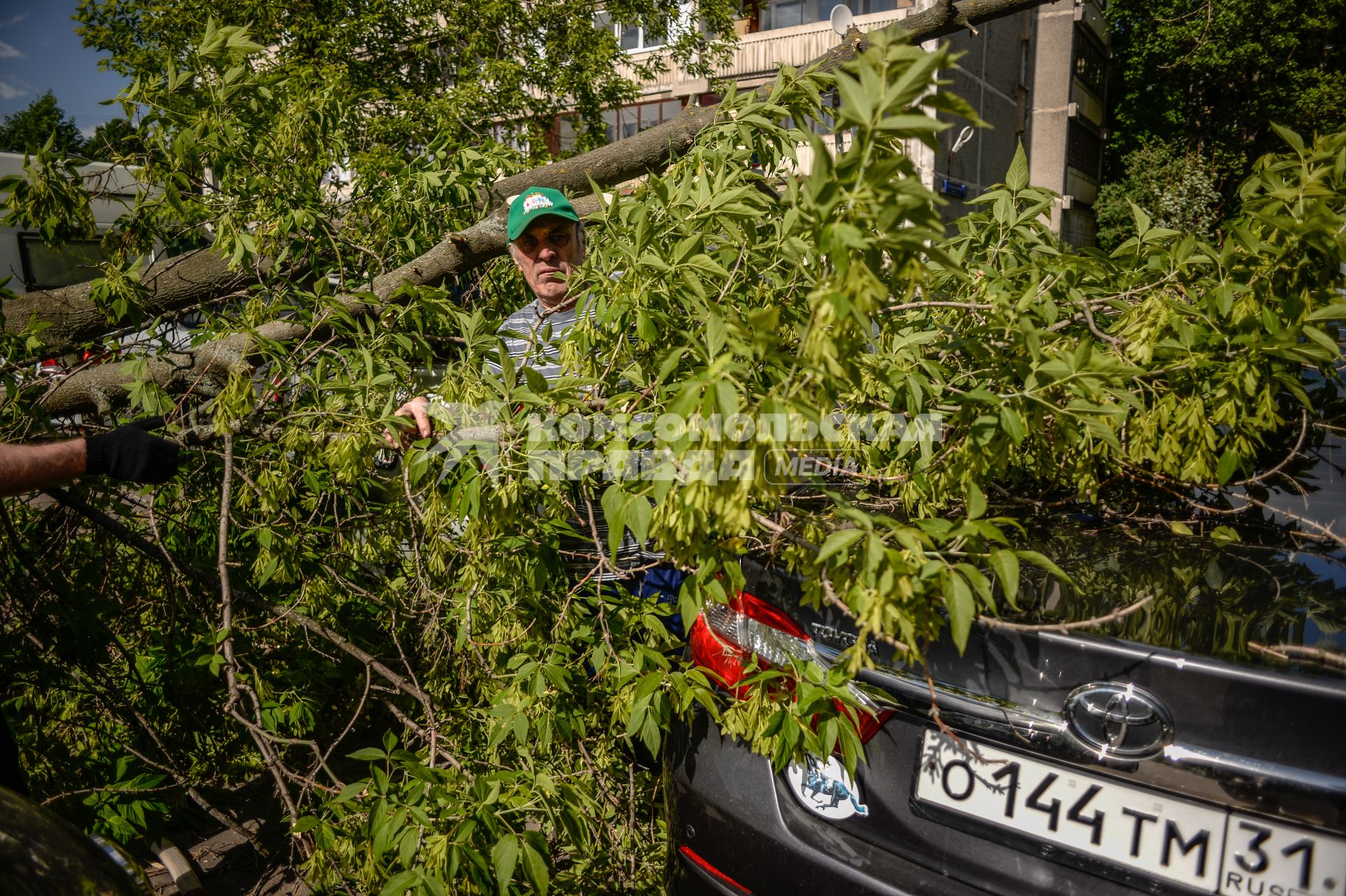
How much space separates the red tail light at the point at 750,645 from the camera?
1.79 m

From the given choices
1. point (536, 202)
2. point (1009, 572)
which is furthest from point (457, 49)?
point (1009, 572)

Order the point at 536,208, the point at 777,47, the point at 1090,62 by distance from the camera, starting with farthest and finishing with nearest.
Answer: the point at 1090,62
the point at 777,47
the point at 536,208

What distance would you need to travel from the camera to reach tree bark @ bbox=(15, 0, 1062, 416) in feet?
10.8

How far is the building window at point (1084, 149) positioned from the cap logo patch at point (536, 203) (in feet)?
98.8

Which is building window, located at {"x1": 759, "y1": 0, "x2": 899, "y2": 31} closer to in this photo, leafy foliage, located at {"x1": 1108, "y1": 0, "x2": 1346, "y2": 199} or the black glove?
leafy foliage, located at {"x1": 1108, "y1": 0, "x2": 1346, "y2": 199}

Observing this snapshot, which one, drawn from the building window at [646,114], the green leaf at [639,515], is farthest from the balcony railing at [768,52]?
the green leaf at [639,515]

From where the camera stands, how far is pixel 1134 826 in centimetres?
147

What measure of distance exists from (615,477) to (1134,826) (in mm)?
1088

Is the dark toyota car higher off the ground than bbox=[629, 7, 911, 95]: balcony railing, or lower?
lower

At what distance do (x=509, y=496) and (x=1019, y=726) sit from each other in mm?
1107

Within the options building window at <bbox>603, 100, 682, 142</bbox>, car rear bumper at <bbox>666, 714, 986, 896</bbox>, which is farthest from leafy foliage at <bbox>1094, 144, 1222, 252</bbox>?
car rear bumper at <bbox>666, 714, 986, 896</bbox>

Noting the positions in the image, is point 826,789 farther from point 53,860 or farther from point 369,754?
point 53,860

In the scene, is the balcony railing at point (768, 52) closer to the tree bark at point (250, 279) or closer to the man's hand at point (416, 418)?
the tree bark at point (250, 279)

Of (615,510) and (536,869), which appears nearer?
(615,510)
